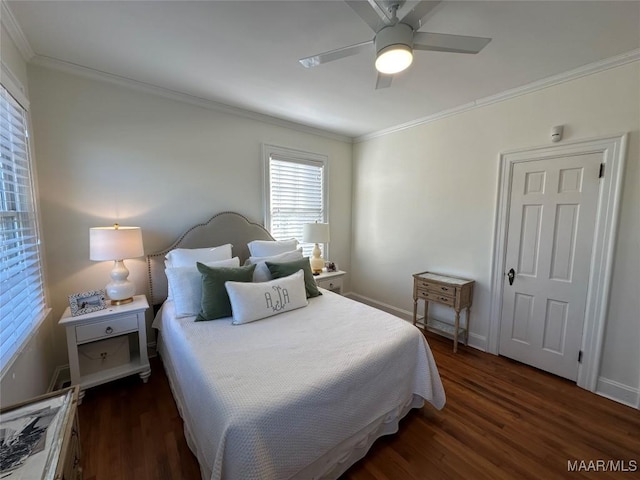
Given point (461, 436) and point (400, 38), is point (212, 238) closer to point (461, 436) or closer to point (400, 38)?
point (400, 38)

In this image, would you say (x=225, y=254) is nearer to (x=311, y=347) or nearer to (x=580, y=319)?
(x=311, y=347)

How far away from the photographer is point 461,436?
1766 millimetres

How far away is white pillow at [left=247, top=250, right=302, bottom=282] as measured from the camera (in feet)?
8.21

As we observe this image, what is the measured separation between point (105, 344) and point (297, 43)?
9.03ft

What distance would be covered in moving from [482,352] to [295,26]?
341cm

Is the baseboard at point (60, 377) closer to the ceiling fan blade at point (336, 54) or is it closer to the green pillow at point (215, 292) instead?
the green pillow at point (215, 292)

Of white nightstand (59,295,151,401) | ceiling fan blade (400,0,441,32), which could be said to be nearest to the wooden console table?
ceiling fan blade (400,0,441,32)

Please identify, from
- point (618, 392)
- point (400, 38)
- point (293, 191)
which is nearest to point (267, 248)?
point (293, 191)

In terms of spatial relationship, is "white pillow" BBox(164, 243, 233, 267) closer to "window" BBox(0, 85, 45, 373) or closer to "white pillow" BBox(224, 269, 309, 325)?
"white pillow" BBox(224, 269, 309, 325)

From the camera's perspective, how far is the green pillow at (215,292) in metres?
2.01

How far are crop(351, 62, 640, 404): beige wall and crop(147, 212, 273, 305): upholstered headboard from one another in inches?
69.1

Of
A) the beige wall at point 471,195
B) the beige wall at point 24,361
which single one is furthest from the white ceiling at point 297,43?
the beige wall at point 471,195

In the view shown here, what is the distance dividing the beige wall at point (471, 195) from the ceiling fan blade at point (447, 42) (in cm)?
151

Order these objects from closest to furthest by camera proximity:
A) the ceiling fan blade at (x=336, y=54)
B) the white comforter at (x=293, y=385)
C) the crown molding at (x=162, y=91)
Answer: the white comforter at (x=293, y=385), the ceiling fan blade at (x=336, y=54), the crown molding at (x=162, y=91)
